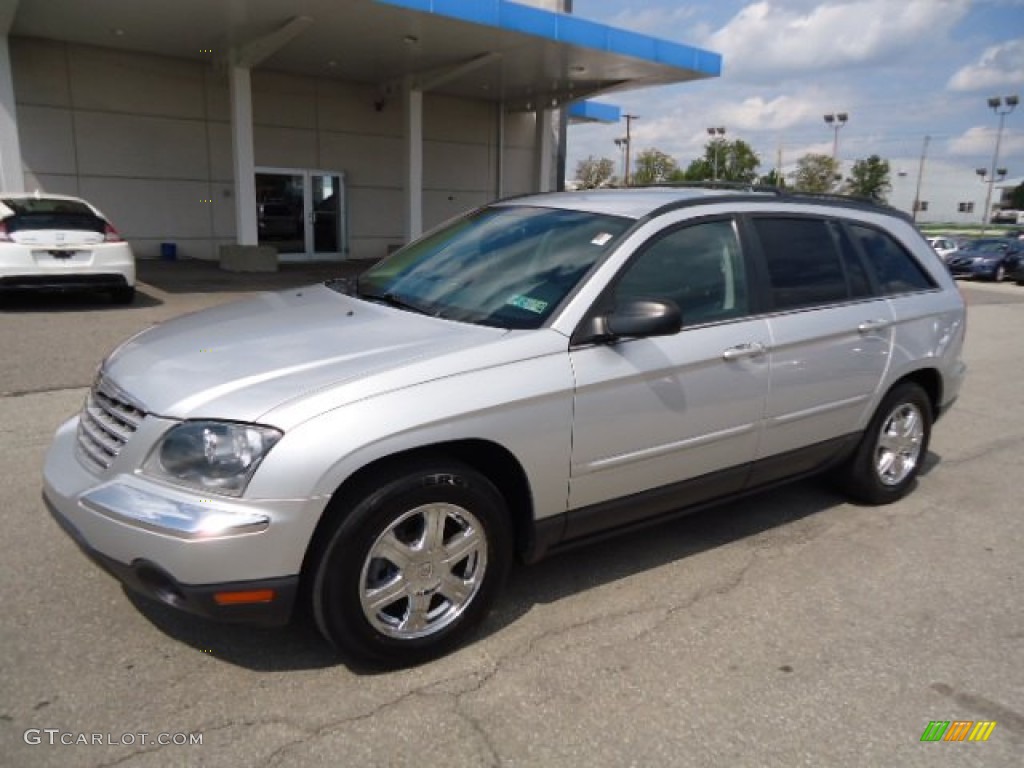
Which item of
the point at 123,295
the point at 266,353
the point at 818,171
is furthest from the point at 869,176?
the point at 266,353

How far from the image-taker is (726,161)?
74.0 m

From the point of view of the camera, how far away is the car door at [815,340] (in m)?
3.85

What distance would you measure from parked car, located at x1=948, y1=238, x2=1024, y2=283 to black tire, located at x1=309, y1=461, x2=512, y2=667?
27673 millimetres

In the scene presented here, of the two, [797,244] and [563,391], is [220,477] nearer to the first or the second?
[563,391]

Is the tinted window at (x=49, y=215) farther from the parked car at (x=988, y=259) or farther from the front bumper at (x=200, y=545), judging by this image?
the parked car at (x=988, y=259)

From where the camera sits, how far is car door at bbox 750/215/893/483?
3.85 meters

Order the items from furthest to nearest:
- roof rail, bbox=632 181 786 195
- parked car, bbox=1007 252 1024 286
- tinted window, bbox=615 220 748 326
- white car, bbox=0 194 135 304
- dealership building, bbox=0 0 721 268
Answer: parked car, bbox=1007 252 1024 286, dealership building, bbox=0 0 721 268, white car, bbox=0 194 135 304, roof rail, bbox=632 181 786 195, tinted window, bbox=615 220 748 326

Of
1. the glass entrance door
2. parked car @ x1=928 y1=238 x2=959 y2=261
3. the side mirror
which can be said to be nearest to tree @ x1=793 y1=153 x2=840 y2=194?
parked car @ x1=928 y1=238 x2=959 y2=261

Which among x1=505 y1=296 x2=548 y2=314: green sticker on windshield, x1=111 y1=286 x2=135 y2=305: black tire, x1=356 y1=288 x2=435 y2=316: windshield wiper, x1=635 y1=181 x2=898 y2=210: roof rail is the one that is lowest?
x1=111 y1=286 x2=135 y2=305: black tire

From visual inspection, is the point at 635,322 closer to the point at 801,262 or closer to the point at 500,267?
the point at 500,267

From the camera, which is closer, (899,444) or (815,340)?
(815,340)

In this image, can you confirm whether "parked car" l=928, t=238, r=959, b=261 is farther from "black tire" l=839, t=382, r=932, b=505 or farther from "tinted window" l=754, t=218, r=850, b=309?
"tinted window" l=754, t=218, r=850, b=309

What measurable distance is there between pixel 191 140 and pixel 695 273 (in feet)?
57.4

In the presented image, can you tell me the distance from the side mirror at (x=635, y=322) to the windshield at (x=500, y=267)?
202mm
